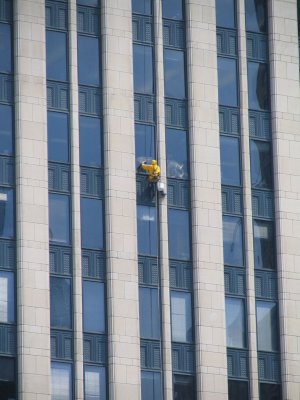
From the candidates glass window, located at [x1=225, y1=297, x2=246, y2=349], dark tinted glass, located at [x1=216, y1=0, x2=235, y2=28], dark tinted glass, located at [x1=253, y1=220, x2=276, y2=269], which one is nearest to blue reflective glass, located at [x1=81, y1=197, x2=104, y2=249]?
glass window, located at [x1=225, y1=297, x2=246, y2=349]

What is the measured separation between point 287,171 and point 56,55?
9260 mm

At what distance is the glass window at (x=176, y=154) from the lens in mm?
74125

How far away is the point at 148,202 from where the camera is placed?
241 ft

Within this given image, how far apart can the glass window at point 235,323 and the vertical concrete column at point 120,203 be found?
3.54m

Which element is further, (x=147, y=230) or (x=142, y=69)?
(x=142, y=69)

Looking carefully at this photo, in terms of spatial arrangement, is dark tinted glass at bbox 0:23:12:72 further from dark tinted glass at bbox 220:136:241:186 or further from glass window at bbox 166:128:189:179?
dark tinted glass at bbox 220:136:241:186

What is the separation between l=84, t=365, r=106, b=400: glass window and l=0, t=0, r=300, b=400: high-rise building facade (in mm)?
47

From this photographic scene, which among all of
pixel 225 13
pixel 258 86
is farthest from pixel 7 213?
pixel 225 13

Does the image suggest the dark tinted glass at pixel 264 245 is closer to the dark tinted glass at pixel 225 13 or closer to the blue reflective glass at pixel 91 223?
the blue reflective glass at pixel 91 223

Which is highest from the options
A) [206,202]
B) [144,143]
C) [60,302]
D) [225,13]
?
[225,13]

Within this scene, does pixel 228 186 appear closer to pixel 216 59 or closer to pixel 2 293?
pixel 216 59

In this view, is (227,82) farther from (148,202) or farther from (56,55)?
(56,55)

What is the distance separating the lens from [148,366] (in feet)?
236

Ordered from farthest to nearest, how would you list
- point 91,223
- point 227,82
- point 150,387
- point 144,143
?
point 227,82 → point 144,143 → point 91,223 → point 150,387
